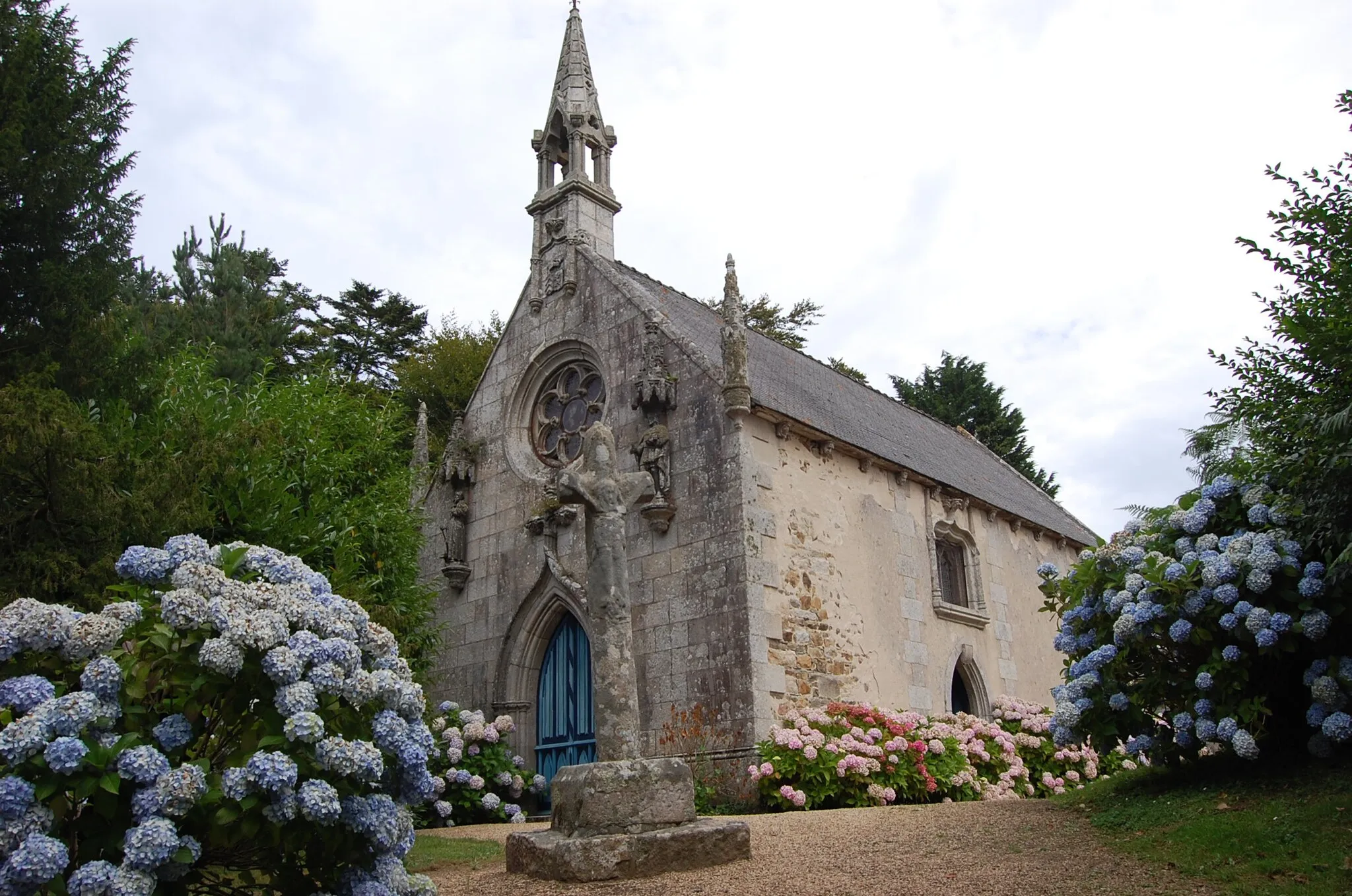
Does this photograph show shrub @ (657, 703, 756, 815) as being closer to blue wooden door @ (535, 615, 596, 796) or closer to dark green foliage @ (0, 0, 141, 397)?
blue wooden door @ (535, 615, 596, 796)

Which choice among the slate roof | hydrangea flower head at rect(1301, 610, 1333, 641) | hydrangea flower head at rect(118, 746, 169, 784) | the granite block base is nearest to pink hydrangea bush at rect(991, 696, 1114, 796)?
the slate roof

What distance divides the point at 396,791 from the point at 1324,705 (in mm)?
5520

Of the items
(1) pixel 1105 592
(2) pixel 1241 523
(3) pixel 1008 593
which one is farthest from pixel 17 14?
(3) pixel 1008 593

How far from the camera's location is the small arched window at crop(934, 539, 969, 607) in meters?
16.0

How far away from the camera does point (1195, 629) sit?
6.78 metres

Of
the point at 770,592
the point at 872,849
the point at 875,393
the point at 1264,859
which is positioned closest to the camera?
the point at 1264,859

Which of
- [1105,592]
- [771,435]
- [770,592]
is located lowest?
[1105,592]

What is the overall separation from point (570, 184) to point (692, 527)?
6.62 m

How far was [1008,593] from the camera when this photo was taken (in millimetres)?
16969

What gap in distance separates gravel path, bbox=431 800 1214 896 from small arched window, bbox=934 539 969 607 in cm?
769

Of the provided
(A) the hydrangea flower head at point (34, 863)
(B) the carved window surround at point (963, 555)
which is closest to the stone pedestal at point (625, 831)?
(A) the hydrangea flower head at point (34, 863)

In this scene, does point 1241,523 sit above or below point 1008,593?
below

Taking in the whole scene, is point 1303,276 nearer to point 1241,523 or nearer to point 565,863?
point 1241,523

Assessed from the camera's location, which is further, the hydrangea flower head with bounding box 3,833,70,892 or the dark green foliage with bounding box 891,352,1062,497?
the dark green foliage with bounding box 891,352,1062,497
